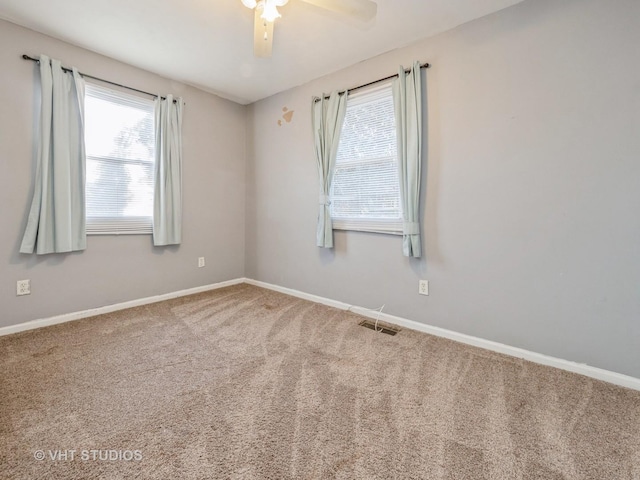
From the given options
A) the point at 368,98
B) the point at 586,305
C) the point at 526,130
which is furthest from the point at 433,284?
the point at 368,98

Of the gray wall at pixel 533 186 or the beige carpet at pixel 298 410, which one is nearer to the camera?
the beige carpet at pixel 298 410

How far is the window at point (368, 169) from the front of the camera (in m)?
2.61

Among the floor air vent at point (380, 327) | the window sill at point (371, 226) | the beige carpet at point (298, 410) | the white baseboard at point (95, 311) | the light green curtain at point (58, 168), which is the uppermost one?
the light green curtain at point (58, 168)

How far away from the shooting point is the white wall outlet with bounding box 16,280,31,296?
2354 mm

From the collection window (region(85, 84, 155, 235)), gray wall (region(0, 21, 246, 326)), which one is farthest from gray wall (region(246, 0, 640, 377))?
window (region(85, 84, 155, 235))

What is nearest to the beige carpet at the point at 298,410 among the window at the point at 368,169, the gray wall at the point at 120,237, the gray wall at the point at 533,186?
the gray wall at the point at 533,186

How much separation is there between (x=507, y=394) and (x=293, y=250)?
2369 mm

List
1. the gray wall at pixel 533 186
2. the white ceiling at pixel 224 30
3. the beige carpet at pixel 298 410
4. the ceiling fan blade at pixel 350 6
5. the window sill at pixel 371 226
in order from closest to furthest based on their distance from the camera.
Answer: the beige carpet at pixel 298 410
the ceiling fan blade at pixel 350 6
the gray wall at pixel 533 186
the white ceiling at pixel 224 30
the window sill at pixel 371 226

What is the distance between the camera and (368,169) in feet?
9.07

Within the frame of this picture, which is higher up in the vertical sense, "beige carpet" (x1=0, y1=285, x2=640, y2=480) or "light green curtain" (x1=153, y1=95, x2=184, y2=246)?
"light green curtain" (x1=153, y1=95, x2=184, y2=246)

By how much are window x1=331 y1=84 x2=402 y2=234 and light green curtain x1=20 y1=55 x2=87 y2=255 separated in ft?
7.54

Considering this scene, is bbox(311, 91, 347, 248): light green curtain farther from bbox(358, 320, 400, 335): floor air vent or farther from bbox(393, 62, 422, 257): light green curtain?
bbox(358, 320, 400, 335): floor air vent

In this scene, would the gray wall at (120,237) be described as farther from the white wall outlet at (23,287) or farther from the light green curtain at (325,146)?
the light green curtain at (325,146)

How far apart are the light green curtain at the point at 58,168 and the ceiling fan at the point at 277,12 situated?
5.85 ft
